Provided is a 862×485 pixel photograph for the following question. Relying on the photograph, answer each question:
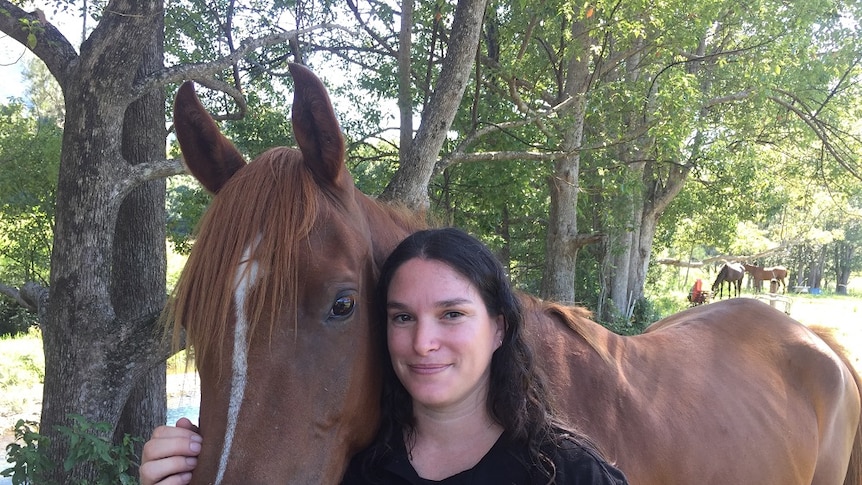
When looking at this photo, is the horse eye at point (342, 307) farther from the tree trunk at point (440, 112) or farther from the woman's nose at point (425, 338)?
the tree trunk at point (440, 112)

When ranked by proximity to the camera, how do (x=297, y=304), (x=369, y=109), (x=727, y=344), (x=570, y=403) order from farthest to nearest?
(x=369, y=109)
(x=727, y=344)
(x=570, y=403)
(x=297, y=304)

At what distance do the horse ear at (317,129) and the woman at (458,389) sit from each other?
29 cm

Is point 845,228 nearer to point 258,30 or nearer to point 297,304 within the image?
point 258,30

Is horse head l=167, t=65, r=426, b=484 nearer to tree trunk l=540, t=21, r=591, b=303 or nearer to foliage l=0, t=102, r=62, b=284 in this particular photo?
tree trunk l=540, t=21, r=591, b=303

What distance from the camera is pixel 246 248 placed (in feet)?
4.22

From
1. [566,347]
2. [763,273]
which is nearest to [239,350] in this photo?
[566,347]

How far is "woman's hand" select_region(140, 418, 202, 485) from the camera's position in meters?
1.18

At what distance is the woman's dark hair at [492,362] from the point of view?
4.53 feet

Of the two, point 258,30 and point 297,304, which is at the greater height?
point 258,30

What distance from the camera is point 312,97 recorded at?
139 centimetres

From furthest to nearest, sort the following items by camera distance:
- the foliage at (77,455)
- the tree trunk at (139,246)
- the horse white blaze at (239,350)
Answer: the tree trunk at (139,246)
the foliage at (77,455)
the horse white blaze at (239,350)

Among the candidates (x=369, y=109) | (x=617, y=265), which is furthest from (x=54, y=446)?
(x=617, y=265)

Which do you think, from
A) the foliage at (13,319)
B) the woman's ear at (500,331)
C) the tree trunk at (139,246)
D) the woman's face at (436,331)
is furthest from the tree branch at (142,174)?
the foliage at (13,319)

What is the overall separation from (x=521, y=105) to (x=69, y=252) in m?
5.20
